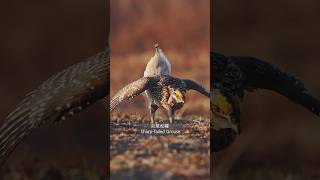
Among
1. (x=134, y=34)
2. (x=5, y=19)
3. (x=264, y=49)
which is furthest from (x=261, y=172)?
(x=5, y=19)

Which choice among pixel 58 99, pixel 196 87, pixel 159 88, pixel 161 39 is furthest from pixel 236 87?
pixel 58 99

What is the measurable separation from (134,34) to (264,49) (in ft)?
3.79

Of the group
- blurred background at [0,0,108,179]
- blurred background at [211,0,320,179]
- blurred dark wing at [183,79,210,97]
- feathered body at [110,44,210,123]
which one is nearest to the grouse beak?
feathered body at [110,44,210,123]

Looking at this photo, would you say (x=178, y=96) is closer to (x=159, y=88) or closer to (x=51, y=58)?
(x=159, y=88)

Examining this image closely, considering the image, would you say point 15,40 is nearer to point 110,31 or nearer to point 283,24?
point 110,31

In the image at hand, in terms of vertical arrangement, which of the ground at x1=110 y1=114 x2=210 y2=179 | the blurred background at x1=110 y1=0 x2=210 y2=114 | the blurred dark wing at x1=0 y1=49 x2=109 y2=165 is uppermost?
the blurred background at x1=110 y1=0 x2=210 y2=114

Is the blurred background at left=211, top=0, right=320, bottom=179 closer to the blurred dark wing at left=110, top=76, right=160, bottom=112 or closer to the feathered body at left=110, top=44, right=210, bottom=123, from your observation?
the feathered body at left=110, top=44, right=210, bottom=123

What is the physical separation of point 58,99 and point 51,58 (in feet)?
1.21

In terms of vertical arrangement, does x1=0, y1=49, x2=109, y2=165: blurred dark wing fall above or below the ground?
above

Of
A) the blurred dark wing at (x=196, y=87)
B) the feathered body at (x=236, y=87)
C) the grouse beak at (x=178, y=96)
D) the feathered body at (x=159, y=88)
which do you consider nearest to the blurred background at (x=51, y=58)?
the feathered body at (x=159, y=88)

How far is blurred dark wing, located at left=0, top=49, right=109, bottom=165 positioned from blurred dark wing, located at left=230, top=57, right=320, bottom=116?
4.08 feet

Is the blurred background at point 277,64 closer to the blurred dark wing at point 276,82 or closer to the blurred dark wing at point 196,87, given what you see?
the blurred dark wing at point 276,82

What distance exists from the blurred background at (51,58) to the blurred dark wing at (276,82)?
4.29ft

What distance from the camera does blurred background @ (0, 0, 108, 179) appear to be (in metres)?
4.05
